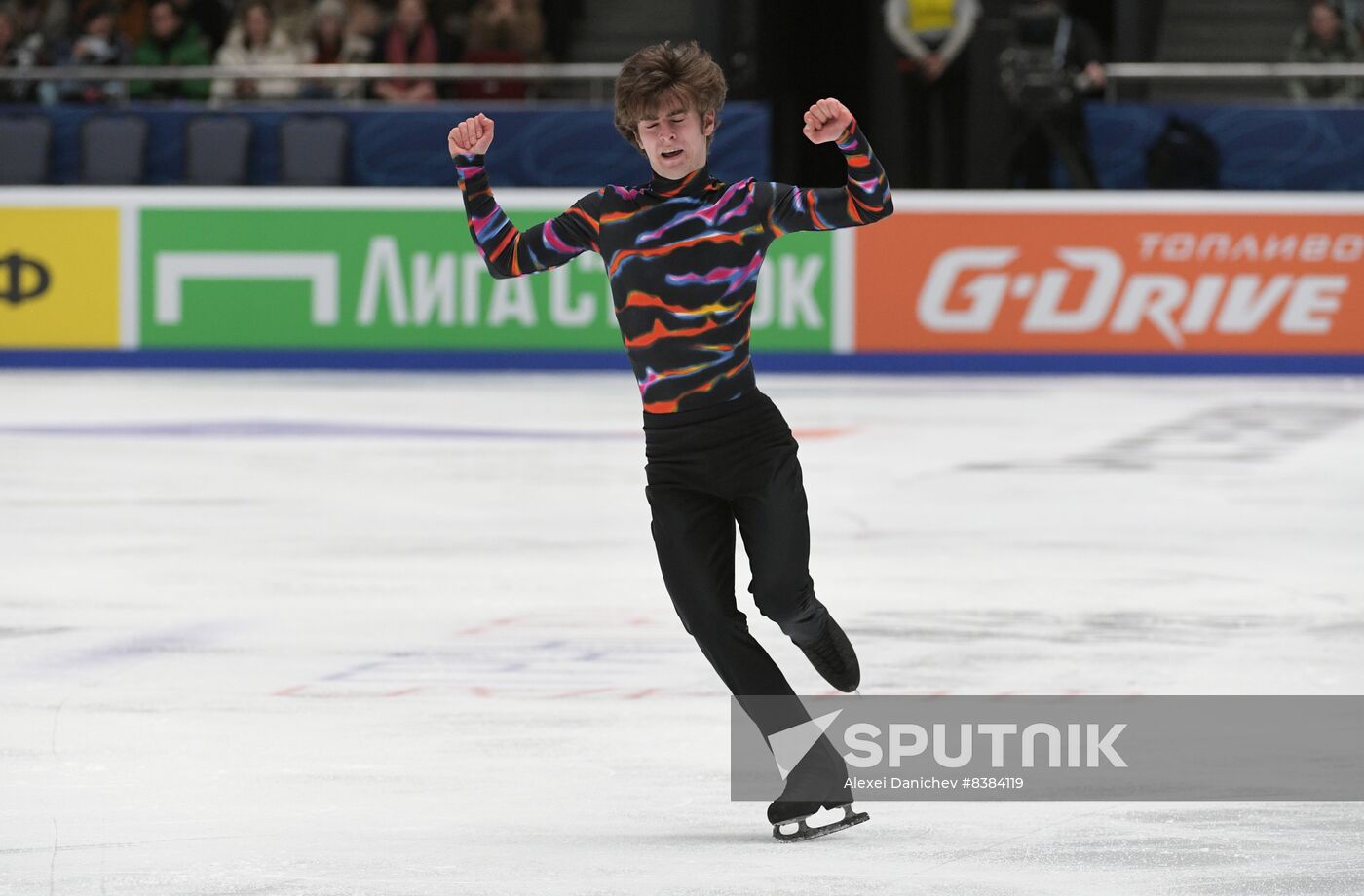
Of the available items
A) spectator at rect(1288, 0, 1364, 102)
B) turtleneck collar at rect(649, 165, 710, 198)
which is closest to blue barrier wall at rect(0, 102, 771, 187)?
spectator at rect(1288, 0, 1364, 102)

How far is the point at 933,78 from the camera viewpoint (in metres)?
17.5

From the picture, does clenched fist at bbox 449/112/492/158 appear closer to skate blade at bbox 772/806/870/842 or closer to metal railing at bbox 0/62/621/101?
skate blade at bbox 772/806/870/842

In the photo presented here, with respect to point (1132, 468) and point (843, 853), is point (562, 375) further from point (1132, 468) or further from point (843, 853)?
point (843, 853)

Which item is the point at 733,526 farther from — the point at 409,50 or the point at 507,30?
the point at 409,50

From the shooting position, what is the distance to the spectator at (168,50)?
58.9ft

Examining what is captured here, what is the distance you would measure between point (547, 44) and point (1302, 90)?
581 cm

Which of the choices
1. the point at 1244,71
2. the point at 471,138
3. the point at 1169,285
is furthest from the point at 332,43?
the point at 471,138

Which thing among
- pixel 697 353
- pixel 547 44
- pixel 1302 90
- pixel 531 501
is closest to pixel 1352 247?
pixel 1302 90

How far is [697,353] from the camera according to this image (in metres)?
4.59

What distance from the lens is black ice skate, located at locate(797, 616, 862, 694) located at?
185 inches

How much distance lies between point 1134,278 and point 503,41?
474 cm

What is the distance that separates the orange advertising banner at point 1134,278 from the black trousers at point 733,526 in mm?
11702

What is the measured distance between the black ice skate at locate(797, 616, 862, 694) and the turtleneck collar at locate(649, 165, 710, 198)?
0.83 meters

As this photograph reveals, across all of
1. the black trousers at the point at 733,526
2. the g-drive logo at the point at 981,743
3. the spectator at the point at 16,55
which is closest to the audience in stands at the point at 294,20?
the spectator at the point at 16,55
